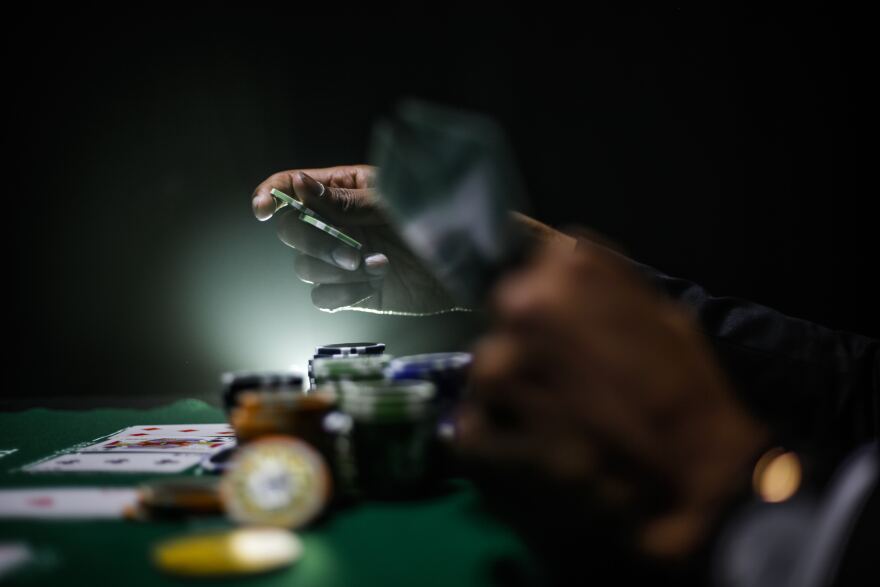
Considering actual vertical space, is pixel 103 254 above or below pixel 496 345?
above

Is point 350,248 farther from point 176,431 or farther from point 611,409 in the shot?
point 611,409

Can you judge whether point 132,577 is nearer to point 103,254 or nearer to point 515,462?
point 515,462

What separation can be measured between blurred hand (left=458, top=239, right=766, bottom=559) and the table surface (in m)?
0.17

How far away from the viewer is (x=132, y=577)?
2.12ft

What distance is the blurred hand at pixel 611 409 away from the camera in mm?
554

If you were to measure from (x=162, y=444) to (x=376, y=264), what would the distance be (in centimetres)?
83

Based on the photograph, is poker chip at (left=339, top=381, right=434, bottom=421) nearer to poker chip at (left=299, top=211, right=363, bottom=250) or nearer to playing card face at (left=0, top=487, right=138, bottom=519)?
playing card face at (left=0, top=487, right=138, bottom=519)

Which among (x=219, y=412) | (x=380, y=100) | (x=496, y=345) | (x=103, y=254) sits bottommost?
(x=219, y=412)

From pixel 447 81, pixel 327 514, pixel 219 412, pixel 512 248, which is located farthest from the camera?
pixel 447 81

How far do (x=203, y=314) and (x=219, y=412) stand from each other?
1314 mm

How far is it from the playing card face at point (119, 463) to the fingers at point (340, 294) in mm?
829

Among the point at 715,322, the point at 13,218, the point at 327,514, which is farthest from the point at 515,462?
the point at 13,218

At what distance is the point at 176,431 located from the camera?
1.49 metres

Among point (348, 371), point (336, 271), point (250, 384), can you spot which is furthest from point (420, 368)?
point (336, 271)
